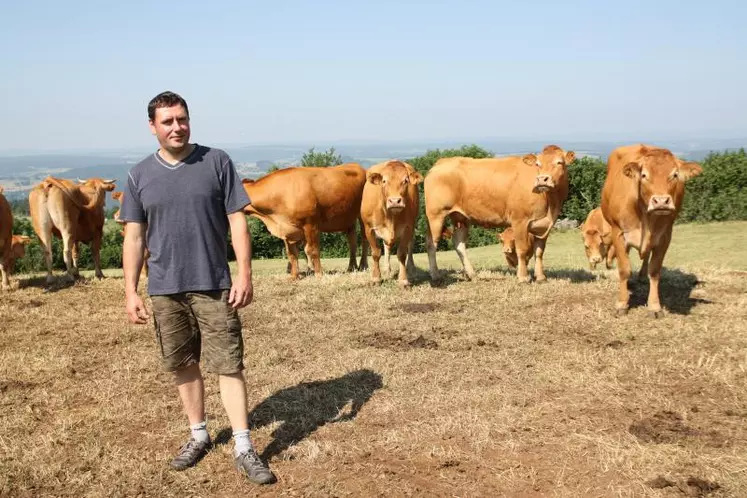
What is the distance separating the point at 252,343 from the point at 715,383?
205 inches

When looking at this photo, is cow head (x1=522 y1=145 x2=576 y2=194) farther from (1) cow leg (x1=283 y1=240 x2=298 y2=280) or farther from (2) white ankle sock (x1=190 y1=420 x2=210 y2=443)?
(2) white ankle sock (x1=190 y1=420 x2=210 y2=443)

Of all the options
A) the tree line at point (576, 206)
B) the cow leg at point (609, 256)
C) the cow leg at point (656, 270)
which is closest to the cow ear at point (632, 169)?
the cow leg at point (656, 270)

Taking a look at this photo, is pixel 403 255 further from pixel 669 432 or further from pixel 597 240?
pixel 597 240

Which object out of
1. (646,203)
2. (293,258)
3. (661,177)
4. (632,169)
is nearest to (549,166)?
(632,169)

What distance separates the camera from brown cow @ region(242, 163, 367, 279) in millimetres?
13008

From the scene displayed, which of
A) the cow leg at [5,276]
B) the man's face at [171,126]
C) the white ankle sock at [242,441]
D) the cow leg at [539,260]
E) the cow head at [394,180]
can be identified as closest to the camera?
the man's face at [171,126]

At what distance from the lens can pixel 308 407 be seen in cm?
614

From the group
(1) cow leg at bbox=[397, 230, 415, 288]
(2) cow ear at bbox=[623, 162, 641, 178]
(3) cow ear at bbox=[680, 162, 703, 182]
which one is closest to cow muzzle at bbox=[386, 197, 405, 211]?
(1) cow leg at bbox=[397, 230, 415, 288]

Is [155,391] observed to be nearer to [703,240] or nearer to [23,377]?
[23,377]

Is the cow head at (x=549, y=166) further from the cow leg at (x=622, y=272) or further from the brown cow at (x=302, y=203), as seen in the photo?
the brown cow at (x=302, y=203)

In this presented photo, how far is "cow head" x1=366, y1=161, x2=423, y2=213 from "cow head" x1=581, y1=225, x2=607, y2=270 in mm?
8198

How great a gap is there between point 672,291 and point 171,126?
28.0ft

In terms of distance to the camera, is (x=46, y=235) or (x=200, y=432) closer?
(x=200, y=432)

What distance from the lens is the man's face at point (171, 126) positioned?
4512mm
